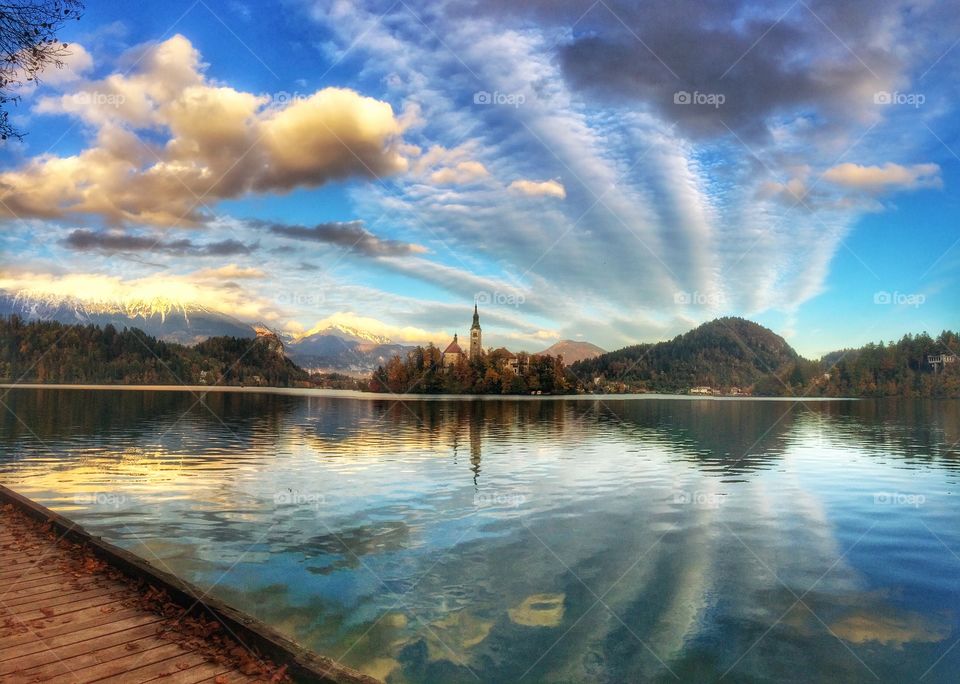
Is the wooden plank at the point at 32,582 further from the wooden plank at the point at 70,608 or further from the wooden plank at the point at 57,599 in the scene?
the wooden plank at the point at 70,608

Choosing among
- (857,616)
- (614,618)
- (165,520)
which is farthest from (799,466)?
(165,520)

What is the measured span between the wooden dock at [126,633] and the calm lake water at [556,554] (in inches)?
122

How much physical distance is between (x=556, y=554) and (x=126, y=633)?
12177 millimetres

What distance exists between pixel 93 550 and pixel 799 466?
39.7m

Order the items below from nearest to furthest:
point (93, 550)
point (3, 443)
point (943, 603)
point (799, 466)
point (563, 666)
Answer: point (563, 666), point (93, 550), point (943, 603), point (799, 466), point (3, 443)

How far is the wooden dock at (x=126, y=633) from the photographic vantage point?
7.87 m

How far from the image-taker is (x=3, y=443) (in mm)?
44125

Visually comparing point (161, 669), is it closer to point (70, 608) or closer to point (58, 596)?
point (70, 608)

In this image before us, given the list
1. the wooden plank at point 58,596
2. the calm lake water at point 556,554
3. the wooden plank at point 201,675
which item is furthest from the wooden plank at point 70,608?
the calm lake water at point 556,554

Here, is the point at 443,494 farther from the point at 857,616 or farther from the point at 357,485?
the point at 857,616

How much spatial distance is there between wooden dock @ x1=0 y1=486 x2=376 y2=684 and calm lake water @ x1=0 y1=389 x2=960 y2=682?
309 centimetres

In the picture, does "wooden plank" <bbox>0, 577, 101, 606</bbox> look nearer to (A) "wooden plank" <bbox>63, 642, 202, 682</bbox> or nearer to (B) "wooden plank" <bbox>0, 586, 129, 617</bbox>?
(B) "wooden plank" <bbox>0, 586, 129, 617</bbox>

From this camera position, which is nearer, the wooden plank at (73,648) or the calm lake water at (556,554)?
the wooden plank at (73,648)

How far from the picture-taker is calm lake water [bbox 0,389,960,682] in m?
11.9
